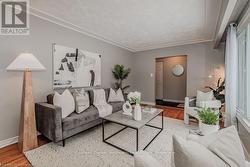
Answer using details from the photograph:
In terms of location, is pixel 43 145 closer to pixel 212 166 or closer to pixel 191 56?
pixel 212 166

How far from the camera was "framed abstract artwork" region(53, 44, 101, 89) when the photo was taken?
3.01 metres

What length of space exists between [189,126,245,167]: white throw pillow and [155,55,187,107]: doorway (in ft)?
17.3

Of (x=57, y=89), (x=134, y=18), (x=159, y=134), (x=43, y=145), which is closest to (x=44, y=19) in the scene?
(x=57, y=89)

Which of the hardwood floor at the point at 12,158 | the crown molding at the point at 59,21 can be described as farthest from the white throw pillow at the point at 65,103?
the crown molding at the point at 59,21

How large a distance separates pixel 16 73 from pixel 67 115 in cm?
122

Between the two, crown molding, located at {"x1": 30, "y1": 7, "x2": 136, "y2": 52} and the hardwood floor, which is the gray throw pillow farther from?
crown molding, located at {"x1": 30, "y1": 7, "x2": 136, "y2": 52}

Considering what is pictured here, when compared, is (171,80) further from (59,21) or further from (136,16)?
(59,21)

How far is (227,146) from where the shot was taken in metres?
0.83

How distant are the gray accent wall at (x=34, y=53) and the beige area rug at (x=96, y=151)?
32.2 inches

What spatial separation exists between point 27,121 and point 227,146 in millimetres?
2591

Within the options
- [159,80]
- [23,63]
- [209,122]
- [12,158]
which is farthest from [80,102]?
[159,80]

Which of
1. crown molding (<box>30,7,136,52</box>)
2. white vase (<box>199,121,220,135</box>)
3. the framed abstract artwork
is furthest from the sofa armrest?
white vase (<box>199,121,220,135</box>)

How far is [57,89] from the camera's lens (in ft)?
9.92

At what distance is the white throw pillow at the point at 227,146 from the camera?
0.78 metres
